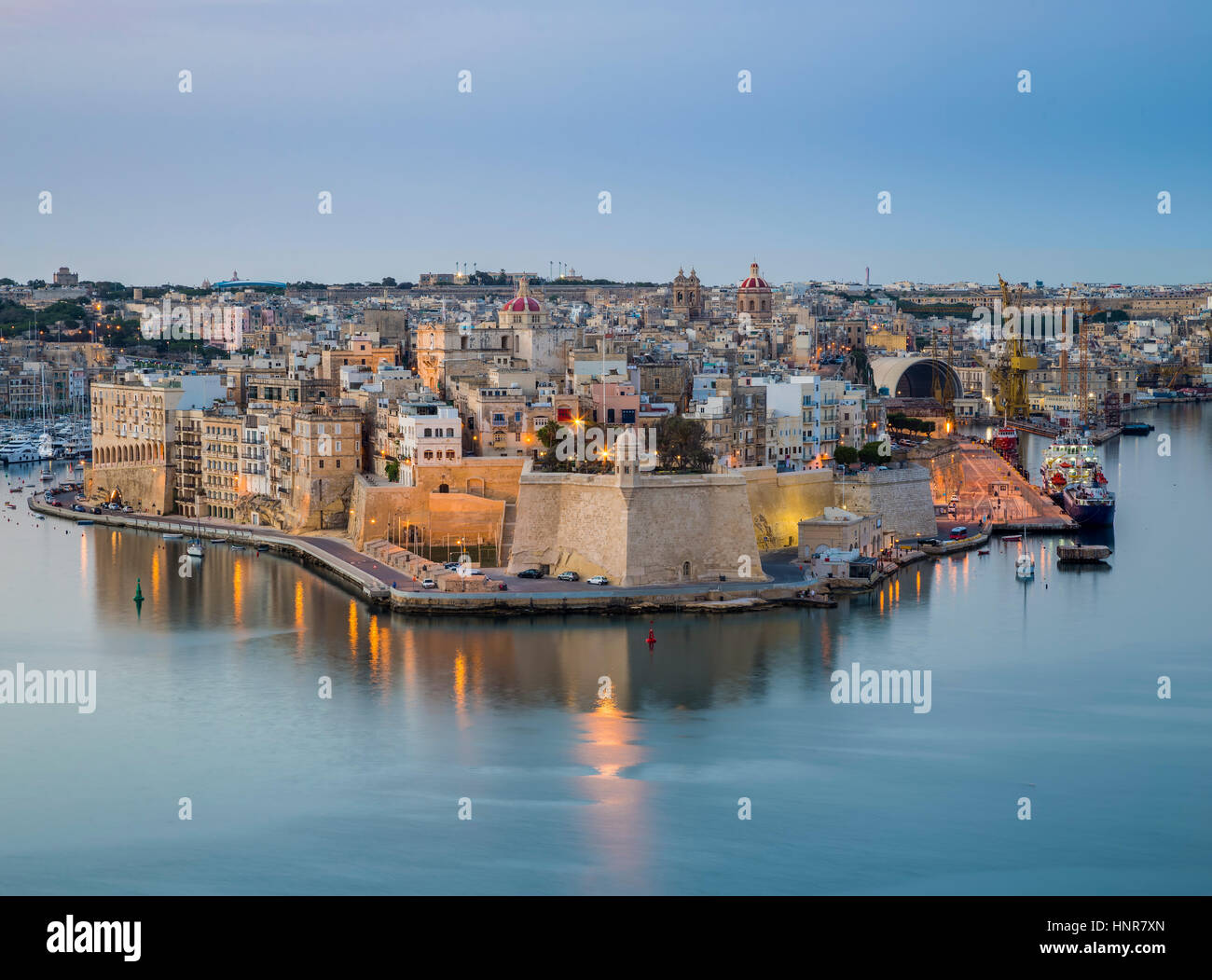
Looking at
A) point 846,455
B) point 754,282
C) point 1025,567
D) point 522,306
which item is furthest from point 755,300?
point 1025,567

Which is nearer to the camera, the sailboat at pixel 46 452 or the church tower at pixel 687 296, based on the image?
the sailboat at pixel 46 452

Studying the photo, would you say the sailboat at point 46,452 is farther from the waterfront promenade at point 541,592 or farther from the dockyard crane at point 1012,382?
the dockyard crane at point 1012,382

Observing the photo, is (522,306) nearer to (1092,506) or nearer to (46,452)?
(1092,506)

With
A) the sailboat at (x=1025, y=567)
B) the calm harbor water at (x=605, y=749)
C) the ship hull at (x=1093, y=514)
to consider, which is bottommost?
the calm harbor water at (x=605, y=749)

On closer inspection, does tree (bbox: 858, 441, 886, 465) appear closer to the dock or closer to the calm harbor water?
the dock

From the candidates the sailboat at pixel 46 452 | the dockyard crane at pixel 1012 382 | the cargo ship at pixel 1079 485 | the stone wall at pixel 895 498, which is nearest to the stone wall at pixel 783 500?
the stone wall at pixel 895 498

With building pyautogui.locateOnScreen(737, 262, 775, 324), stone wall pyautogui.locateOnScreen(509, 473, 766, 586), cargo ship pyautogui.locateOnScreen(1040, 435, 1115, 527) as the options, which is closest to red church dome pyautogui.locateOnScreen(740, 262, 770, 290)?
building pyautogui.locateOnScreen(737, 262, 775, 324)

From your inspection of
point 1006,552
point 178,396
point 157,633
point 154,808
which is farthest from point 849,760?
point 178,396

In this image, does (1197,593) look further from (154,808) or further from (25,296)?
(25,296)
